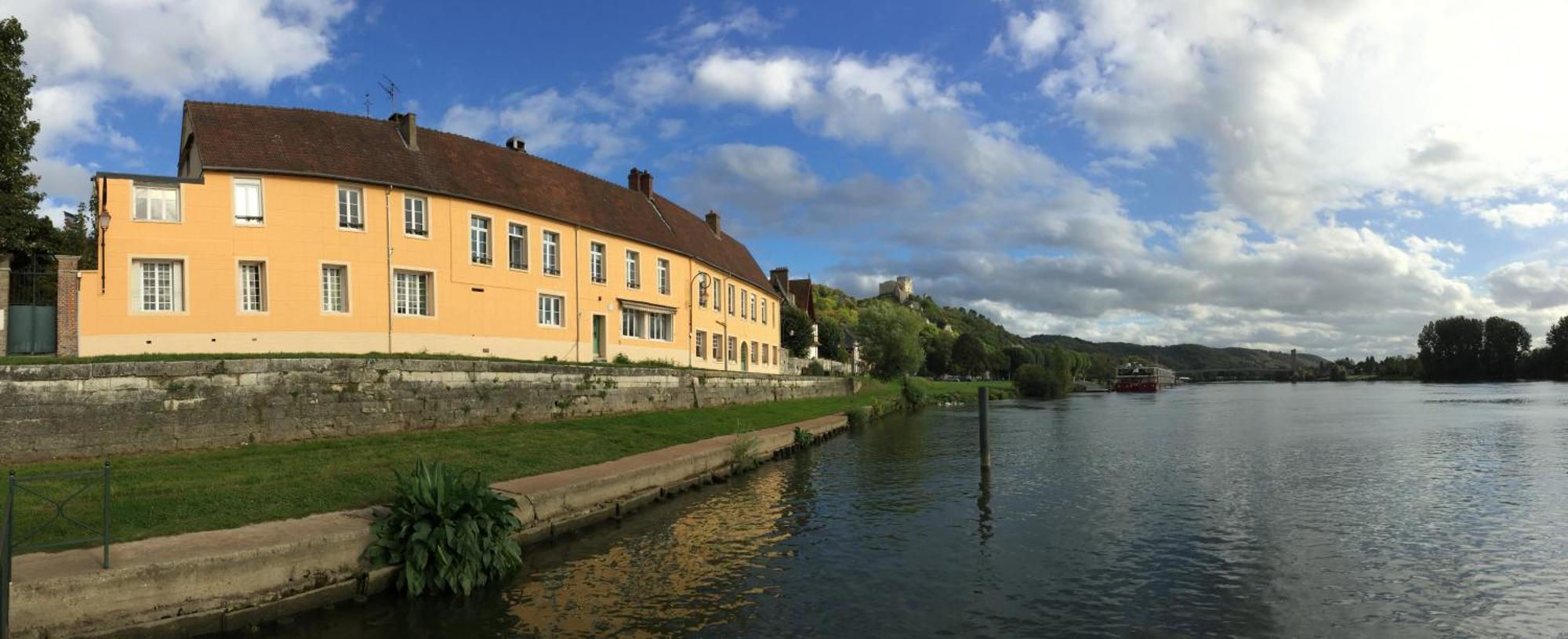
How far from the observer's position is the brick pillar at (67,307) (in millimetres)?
19750

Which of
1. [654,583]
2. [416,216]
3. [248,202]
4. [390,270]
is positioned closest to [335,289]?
[390,270]

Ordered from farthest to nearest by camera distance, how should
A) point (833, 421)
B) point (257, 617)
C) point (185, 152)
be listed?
point (833, 421), point (185, 152), point (257, 617)

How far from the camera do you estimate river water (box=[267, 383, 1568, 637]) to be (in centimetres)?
941

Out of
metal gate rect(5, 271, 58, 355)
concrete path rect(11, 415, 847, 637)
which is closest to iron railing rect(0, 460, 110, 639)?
concrete path rect(11, 415, 847, 637)

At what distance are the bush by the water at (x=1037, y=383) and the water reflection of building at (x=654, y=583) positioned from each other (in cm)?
7963

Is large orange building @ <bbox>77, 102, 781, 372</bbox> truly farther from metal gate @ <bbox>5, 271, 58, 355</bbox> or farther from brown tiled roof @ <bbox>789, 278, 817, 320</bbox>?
brown tiled roof @ <bbox>789, 278, 817, 320</bbox>

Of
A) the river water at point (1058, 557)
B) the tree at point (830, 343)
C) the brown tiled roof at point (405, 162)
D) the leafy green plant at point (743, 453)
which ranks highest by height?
the brown tiled roof at point (405, 162)

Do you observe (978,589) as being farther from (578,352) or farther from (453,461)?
(578,352)

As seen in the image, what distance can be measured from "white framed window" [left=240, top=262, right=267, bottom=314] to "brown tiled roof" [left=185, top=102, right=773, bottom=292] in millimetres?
2691

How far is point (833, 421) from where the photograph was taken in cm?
3584

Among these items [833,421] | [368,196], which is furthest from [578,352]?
[833,421]

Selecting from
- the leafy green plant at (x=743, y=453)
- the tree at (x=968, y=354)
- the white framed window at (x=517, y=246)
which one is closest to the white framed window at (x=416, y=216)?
the white framed window at (x=517, y=246)

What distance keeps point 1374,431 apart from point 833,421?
24713mm

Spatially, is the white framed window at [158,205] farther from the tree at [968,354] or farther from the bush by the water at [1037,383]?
the tree at [968,354]
